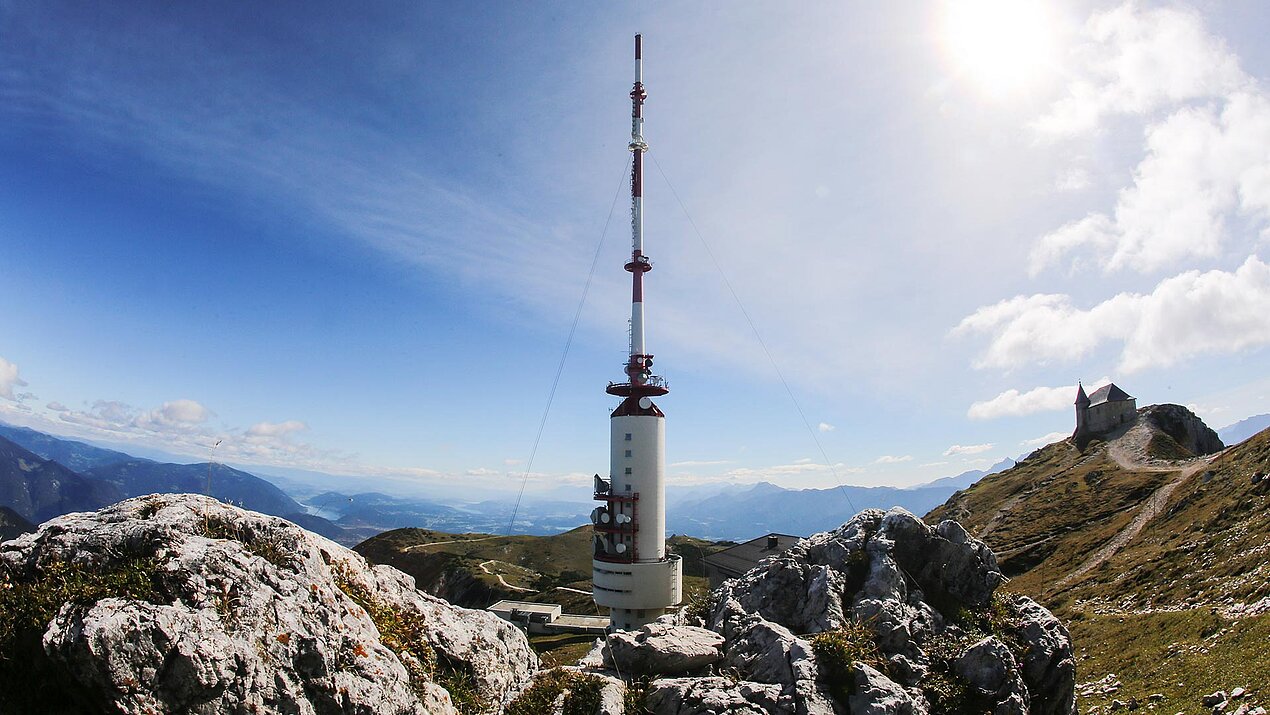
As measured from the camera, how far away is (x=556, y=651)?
Answer: 4350cm

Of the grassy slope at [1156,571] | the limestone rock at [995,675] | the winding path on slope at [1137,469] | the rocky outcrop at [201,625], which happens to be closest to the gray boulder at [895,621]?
the limestone rock at [995,675]

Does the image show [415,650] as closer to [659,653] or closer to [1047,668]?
[659,653]

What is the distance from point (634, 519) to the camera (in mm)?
47625

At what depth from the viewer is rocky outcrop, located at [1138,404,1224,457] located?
111 meters

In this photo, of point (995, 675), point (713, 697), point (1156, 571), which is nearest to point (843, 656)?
point (713, 697)

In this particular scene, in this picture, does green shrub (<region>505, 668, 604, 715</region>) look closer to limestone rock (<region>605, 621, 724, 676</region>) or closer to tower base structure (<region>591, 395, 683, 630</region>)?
limestone rock (<region>605, 621, 724, 676</region>)

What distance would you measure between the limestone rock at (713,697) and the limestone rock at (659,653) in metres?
1.13

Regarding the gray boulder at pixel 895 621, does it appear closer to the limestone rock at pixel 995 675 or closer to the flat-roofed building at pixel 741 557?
the limestone rock at pixel 995 675

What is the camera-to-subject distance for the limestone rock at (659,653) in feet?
59.5

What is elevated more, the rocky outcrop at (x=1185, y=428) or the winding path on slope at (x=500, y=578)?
the rocky outcrop at (x=1185, y=428)

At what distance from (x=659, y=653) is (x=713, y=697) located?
2865 millimetres

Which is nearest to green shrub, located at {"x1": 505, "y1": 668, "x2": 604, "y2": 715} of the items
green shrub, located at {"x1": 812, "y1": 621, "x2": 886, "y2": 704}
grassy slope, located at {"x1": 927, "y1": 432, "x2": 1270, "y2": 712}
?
green shrub, located at {"x1": 812, "y1": 621, "x2": 886, "y2": 704}

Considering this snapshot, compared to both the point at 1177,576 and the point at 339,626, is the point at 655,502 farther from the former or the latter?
the point at 1177,576

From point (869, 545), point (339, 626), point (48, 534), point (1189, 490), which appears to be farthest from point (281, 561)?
point (1189, 490)
